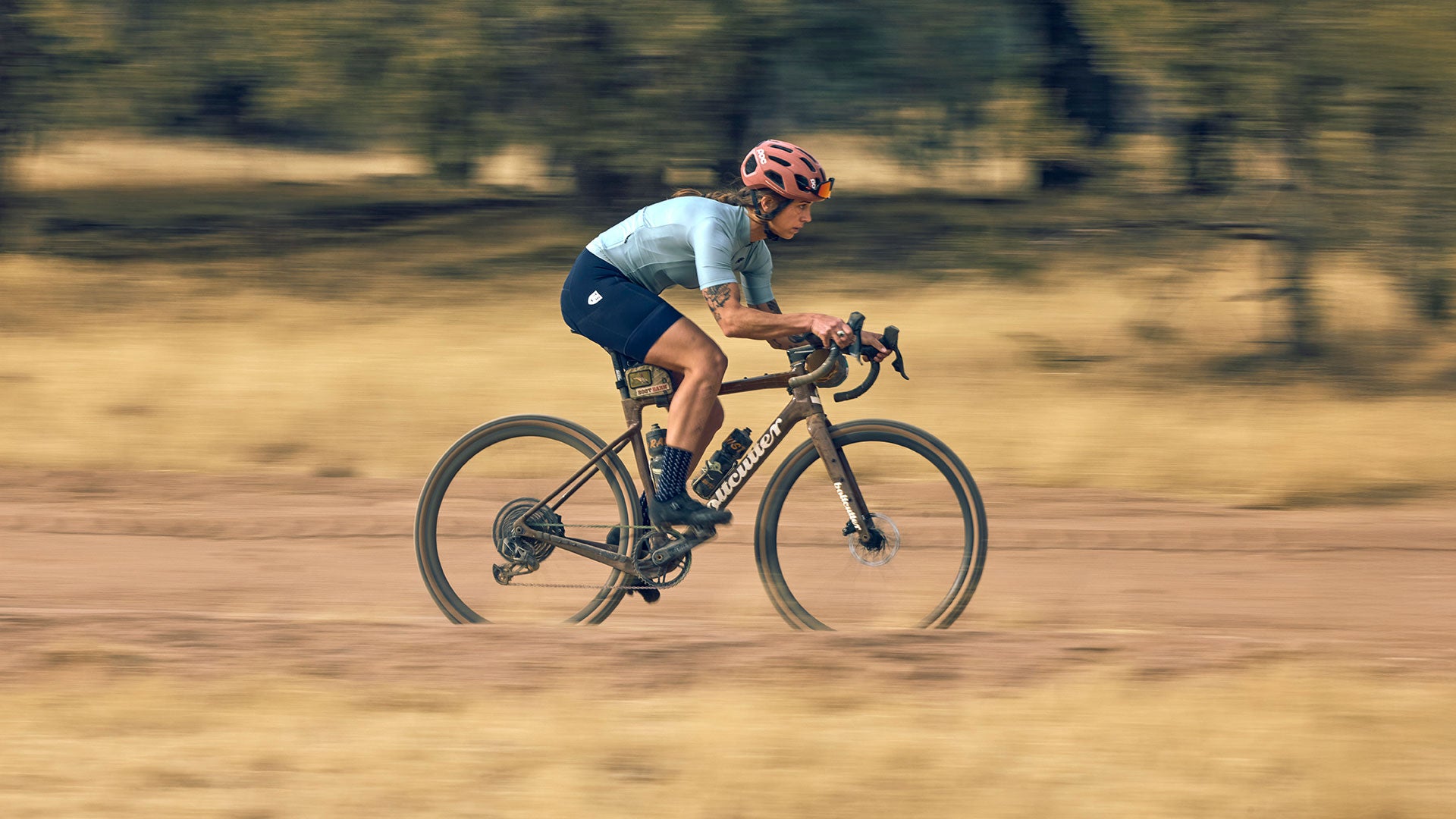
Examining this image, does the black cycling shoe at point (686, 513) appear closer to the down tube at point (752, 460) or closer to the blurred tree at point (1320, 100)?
the down tube at point (752, 460)

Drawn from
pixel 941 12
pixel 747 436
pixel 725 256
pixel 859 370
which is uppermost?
pixel 941 12

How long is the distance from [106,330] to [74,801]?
31.9ft

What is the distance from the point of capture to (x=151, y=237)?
18.0m

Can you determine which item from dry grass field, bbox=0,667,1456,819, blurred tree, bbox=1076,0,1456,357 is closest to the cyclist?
dry grass field, bbox=0,667,1456,819

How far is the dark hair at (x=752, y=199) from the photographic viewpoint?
545 centimetres

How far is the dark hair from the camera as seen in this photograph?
5.45 meters

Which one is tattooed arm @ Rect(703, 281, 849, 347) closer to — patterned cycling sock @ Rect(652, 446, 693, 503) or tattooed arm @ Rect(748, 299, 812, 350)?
tattooed arm @ Rect(748, 299, 812, 350)

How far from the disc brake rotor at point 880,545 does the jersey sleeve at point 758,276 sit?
2.79ft

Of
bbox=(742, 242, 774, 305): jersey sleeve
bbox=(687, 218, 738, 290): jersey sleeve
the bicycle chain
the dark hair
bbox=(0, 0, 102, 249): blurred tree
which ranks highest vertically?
bbox=(0, 0, 102, 249): blurred tree

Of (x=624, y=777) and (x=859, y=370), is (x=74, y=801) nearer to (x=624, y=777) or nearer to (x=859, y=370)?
(x=624, y=777)

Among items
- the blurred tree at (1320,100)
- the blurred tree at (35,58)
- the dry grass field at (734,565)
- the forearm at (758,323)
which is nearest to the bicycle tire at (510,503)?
the dry grass field at (734,565)

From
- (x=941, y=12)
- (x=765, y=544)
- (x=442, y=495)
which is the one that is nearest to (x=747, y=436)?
(x=765, y=544)

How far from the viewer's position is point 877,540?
18.5 ft

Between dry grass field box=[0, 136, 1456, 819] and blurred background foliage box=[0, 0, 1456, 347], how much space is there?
65cm
